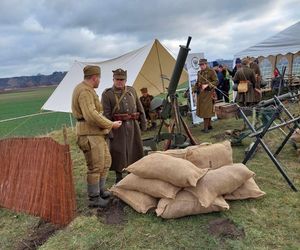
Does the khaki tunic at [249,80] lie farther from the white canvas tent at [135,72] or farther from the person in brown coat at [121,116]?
the person in brown coat at [121,116]

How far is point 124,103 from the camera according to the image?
420cm

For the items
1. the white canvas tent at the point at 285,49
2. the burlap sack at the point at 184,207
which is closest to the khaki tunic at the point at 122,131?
the burlap sack at the point at 184,207

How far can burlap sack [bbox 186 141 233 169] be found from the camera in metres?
3.79

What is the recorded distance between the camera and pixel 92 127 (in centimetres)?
353

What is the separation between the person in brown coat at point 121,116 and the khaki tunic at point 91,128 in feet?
1.83

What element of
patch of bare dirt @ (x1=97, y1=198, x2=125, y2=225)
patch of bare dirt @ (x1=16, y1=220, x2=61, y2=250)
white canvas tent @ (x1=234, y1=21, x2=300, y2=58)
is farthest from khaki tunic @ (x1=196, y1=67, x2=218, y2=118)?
white canvas tent @ (x1=234, y1=21, x2=300, y2=58)

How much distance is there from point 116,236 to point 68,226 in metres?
0.56

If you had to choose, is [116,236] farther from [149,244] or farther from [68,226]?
[68,226]

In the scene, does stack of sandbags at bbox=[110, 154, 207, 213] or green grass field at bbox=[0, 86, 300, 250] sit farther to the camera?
stack of sandbags at bbox=[110, 154, 207, 213]

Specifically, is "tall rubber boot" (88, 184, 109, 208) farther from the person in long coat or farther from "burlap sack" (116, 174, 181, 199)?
the person in long coat

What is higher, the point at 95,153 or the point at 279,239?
the point at 95,153

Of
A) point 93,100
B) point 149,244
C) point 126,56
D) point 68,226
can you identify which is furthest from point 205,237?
point 126,56

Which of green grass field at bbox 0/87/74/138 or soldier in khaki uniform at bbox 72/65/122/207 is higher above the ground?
soldier in khaki uniform at bbox 72/65/122/207

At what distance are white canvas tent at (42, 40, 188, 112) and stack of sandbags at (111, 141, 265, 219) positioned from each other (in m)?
4.45
